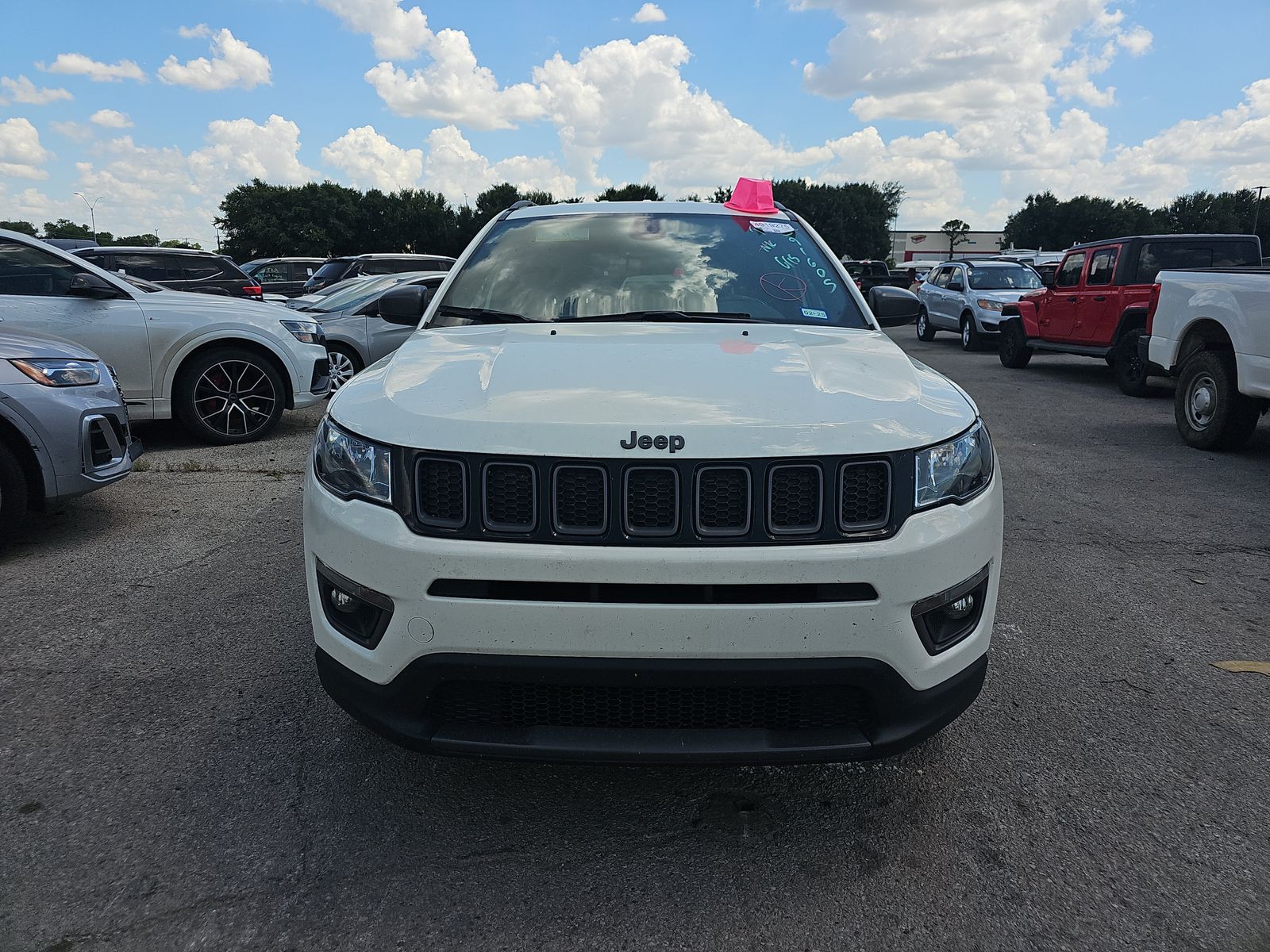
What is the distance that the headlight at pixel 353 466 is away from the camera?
223 cm

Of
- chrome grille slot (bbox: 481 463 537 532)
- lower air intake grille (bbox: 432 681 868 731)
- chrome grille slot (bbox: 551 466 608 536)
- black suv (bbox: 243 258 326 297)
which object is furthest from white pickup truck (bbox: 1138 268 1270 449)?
black suv (bbox: 243 258 326 297)

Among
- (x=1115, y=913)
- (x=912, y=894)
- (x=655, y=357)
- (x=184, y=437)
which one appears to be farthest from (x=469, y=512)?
(x=184, y=437)

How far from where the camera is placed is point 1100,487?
6.50 m

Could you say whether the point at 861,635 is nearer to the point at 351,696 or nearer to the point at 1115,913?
the point at 1115,913

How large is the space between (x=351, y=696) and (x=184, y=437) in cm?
686

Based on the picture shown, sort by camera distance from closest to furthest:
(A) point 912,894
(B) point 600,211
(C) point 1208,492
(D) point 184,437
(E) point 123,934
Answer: (E) point 123,934
(A) point 912,894
(B) point 600,211
(C) point 1208,492
(D) point 184,437

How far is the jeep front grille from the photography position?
2.08m

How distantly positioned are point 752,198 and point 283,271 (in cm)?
2024

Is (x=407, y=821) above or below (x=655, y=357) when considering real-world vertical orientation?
below

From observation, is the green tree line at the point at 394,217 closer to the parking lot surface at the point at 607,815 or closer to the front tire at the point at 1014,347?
the front tire at the point at 1014,347

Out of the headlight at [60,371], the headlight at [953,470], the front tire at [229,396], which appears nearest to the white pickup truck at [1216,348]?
the headlight at [953,470]

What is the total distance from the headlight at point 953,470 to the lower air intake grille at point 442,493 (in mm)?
1052

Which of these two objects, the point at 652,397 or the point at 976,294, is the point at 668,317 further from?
the point at 976,294

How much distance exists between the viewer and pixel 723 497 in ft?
6.88
